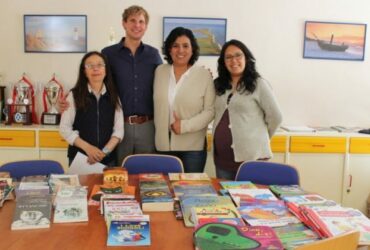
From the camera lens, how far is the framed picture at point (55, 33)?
404cm

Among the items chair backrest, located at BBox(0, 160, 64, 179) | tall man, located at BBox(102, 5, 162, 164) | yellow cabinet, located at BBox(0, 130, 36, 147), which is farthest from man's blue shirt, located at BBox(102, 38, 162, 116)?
yellow cabinet, located at BBox(0, 130, 36, 147)

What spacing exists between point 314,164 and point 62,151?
240 cm

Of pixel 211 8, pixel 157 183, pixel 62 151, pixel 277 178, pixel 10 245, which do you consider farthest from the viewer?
pixel 211 8

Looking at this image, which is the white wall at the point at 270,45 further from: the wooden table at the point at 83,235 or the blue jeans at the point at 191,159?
the wooden table at the point at 83,235

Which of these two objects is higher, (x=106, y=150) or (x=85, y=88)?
(x=85, y=88)

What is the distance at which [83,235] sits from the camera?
59.2 inches

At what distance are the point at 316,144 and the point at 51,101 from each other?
104 inches

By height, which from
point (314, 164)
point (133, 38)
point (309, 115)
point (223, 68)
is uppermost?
point (133, 38)

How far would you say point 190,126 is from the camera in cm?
269

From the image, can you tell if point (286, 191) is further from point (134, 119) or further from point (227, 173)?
point (134, 119)

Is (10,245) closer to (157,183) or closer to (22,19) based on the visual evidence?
(157,183)

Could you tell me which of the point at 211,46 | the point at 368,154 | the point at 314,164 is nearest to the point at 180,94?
the point at 211,46

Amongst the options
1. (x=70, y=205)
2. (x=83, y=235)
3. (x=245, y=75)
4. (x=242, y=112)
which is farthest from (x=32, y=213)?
(x=245, y=75)

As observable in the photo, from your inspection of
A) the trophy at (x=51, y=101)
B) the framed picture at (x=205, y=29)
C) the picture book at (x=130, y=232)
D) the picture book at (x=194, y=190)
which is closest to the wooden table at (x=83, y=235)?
the picture book at (x=130, y=232)
